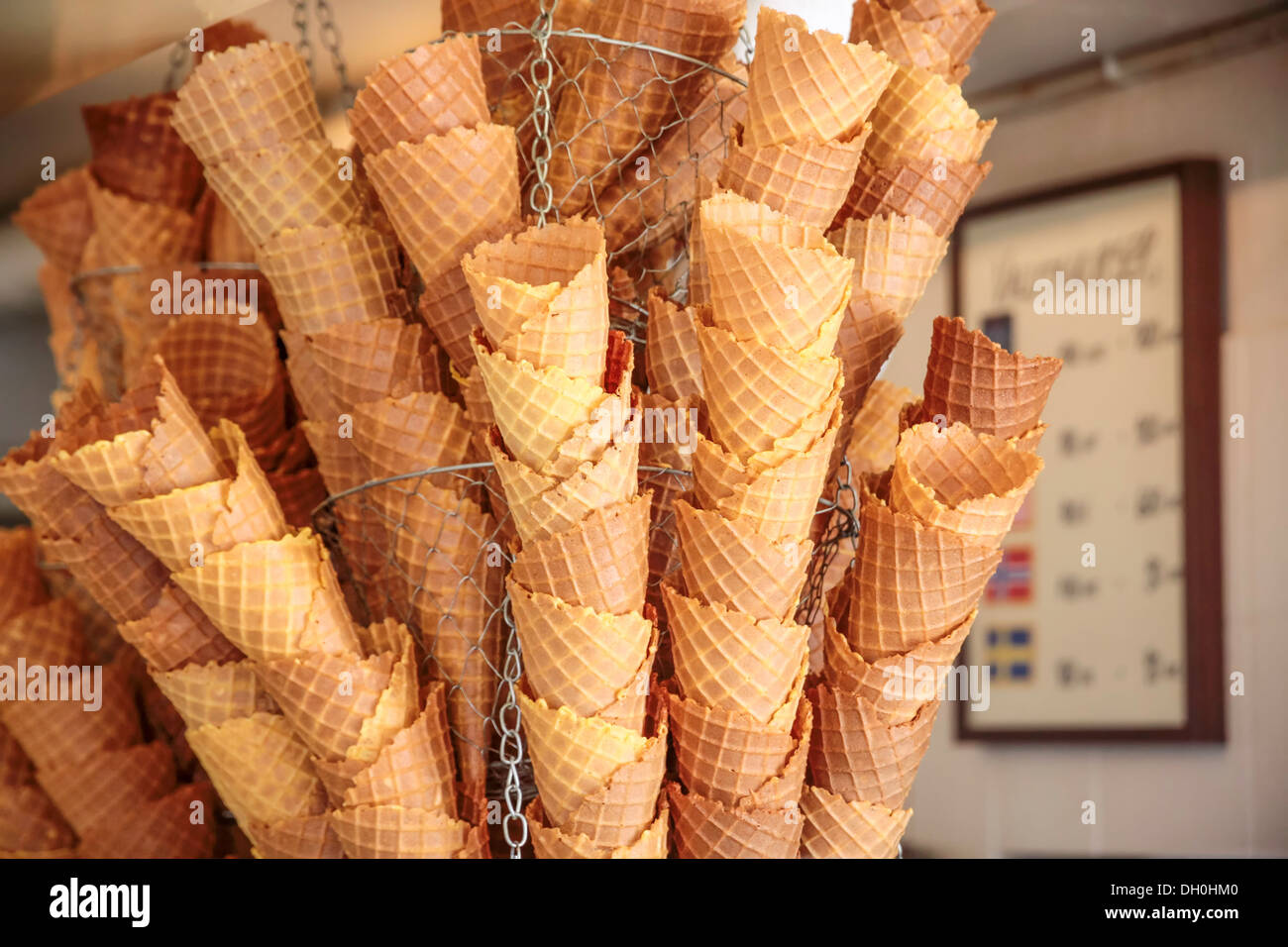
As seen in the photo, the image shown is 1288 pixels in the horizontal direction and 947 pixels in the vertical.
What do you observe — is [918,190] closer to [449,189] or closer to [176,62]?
[449,189]

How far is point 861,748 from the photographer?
0.59 meters

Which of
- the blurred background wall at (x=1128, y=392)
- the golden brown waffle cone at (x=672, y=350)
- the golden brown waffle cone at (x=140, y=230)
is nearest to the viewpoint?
the golden brown waffle cone at (x=672, y=350)

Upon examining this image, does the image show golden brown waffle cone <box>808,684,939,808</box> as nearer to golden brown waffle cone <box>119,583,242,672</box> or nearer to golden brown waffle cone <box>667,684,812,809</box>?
golden brown waffle cone <box>667,684,812,809</box>

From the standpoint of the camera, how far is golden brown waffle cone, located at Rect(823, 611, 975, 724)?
58cm

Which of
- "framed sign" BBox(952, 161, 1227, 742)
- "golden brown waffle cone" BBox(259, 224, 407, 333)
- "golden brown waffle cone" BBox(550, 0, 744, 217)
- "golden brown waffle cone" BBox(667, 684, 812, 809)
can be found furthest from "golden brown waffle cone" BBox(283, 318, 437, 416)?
"framed sign" BBox(952, 161, 1227, 742)

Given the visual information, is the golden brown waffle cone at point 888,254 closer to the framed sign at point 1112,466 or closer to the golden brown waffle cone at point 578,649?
the golden brown waffle cone at point 578,649

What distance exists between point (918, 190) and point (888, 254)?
0.13ft

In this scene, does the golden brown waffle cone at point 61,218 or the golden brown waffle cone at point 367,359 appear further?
the golden brown waffle cone at point 61,218

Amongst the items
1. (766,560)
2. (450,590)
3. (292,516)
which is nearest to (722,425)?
(766,560)

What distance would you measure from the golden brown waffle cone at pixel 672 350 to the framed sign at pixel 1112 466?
1026mm

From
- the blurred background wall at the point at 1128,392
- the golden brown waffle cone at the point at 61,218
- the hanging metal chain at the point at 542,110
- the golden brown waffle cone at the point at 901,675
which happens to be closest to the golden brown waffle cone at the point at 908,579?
the golden brown waffle cone at the point at 901,675

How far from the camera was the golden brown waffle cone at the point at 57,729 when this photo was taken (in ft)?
2.31

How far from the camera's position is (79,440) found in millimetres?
594

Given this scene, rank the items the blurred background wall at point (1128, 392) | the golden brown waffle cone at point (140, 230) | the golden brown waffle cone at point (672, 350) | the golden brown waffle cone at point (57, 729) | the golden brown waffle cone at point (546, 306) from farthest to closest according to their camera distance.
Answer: the blurred background wall at point (1128, 392)
the golden brown waffle cone at point (140, 230)
the golden brown waffle cone at point (57, 729)
the golden brown waffle cone at point (672, 350)
the golden brown waffle cone at point (546, 306)
